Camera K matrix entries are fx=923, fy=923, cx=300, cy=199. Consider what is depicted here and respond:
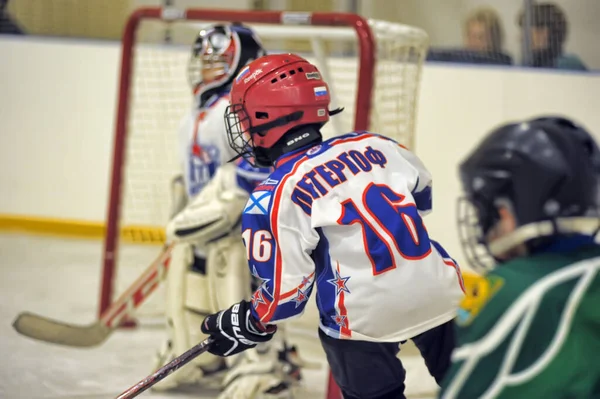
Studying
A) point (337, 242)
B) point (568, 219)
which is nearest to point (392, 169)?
point (337, 242)

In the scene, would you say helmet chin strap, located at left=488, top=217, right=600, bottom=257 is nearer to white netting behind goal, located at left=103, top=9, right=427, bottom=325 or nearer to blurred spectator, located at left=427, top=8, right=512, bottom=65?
white netting behind goal, located at left=103, top=9, right=427, bottom=325

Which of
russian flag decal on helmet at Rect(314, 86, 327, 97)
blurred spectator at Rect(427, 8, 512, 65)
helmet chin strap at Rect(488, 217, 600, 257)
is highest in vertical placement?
helmet chin strap at Rect(488, 217, 600, 257)

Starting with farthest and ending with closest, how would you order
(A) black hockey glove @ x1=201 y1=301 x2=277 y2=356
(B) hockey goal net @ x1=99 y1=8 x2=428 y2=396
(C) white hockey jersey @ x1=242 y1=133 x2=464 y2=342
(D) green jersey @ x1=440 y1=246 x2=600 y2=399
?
(B) hockey goal net @ x1=99 y1=8 x2=428 y2=396 → (A) black hockey glove @ x1=201 y1=301 x2=277 y2=356 → (C) white hockey jersey @ x1=242 y1=133 x2=464 y2=342 → (D) green jersey @ x1=440 y1=246 x2=600 y2=399

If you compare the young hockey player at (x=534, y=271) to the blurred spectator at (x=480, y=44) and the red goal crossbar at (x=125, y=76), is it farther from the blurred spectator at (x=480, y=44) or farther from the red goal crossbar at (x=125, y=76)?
the blurred spectator at (x=480, y=44)

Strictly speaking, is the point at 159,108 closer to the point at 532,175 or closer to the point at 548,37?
the point at 548,37

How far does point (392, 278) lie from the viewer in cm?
177

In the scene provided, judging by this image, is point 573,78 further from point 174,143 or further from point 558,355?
point 558,355

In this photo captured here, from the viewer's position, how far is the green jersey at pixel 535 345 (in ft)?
3.64

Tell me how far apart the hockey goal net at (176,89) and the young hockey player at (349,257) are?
0.83m

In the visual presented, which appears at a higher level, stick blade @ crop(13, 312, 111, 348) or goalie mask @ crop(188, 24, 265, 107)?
goalie mask @ crop(188, 24, 265, 107)

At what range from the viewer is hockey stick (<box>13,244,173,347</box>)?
9.29 ft

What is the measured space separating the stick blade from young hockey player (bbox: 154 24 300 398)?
27cm

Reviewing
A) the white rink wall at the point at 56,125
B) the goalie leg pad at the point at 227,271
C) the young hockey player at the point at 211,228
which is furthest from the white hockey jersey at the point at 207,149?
the white rink wall at the point at 56,125

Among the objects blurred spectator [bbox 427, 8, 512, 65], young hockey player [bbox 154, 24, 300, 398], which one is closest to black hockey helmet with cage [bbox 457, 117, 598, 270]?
young hockey player [bbox 154, 24, 300, 398]
